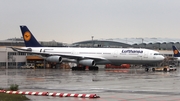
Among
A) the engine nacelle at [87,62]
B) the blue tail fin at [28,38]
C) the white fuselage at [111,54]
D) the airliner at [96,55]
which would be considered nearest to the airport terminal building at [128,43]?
the blue tail fin at [28,38]

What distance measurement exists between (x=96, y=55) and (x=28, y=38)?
15.6 m

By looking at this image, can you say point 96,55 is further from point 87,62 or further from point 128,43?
point 128,43

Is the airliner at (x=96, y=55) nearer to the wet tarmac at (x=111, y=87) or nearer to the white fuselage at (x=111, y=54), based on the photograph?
the white fuselage at (x=111, y=54)

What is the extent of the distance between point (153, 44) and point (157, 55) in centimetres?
9040

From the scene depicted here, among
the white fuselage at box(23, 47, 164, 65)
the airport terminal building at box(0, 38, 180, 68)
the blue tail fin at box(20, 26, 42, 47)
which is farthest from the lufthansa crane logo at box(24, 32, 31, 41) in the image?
the airport terminal building at box(0, 38, 180, 68)

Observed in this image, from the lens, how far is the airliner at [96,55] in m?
64.2

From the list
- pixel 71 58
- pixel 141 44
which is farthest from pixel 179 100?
pixel 141 44

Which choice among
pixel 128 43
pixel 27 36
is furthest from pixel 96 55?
pixel 128 43

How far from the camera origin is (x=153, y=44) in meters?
154

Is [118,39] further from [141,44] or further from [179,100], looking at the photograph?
[179,100]

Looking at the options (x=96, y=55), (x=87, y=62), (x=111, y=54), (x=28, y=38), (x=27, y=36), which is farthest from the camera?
(x=27, y=36)

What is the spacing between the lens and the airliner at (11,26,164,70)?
6419 cm

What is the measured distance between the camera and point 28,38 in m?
76.0

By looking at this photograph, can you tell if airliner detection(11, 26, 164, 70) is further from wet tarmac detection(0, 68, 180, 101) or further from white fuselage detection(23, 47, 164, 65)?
wet tarmac detection(0, 68, 180, 101)
